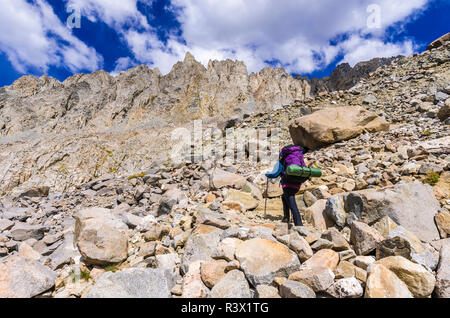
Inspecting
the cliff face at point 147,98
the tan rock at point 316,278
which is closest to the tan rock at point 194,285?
the tan rock at point 316,278

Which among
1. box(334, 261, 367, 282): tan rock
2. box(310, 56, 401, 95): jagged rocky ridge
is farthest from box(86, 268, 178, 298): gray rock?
box(310, 56, 401, 95): jagged rocky ridge

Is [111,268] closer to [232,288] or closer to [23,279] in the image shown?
[23,279]

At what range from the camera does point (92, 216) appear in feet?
20.2

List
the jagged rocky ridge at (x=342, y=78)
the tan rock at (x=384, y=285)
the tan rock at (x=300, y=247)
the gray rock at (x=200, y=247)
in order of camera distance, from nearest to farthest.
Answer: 1. the tan rock at (x=384, y=285)
2. the tan rock at (x=300, y=247)
3. the gray rock at (x=200, y=247)
4. the jagged rocky ridge at (x=342, y=78)

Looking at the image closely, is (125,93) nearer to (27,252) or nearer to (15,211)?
(15,211)

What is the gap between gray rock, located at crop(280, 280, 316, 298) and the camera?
9.93ft

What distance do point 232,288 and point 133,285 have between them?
1.53m

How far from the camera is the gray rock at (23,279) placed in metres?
3.62

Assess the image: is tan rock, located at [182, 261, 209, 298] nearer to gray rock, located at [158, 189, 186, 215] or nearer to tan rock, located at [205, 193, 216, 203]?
tan rock, located at [205, 193, 216, 203]

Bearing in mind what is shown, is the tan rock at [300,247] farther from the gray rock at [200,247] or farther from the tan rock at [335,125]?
the tan rock at [335,125]

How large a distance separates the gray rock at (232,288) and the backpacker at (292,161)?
3605mm

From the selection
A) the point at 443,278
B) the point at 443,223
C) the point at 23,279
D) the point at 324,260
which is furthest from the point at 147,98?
the point at 443,278

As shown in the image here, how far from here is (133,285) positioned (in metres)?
3.44
